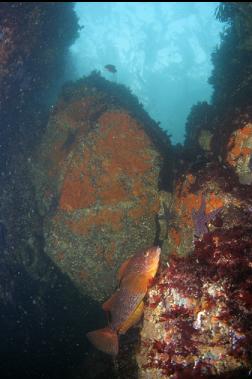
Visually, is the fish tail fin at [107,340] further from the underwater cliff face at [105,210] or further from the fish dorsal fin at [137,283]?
the fish dorsal fin at [137,283]

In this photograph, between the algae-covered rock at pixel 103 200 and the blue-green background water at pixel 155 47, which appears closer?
the algae-covered rock at pixel 103 200

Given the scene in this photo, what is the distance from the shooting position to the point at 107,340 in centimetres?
456

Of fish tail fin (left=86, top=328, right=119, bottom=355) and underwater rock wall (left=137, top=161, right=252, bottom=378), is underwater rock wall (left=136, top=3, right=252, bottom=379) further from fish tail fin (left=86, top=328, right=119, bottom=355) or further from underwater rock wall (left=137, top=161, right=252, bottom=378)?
fish tail fin (left=86, top=328, right=119, bottom=355)

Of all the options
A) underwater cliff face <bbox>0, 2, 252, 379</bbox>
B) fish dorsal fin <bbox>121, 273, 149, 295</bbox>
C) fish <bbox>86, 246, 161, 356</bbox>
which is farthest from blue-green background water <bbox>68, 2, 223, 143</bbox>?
fish dorsal fin <bbox>121, 273, 149, 295</bbox>

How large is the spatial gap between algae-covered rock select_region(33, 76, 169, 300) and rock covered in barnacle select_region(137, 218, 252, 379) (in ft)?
10.7

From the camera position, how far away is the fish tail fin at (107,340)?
179 inches

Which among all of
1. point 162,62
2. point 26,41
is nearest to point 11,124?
point 26,41

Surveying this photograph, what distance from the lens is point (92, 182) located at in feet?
24.1

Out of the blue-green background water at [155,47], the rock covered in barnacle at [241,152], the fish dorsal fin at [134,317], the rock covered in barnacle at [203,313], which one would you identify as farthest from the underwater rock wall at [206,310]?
the blue-green background water at [155,47]

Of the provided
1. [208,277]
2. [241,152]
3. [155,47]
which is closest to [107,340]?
[208,277]

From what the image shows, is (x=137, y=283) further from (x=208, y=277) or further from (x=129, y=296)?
(x=208, y=277)

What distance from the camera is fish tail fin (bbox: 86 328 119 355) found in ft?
14.9

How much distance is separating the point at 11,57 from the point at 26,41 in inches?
35.9

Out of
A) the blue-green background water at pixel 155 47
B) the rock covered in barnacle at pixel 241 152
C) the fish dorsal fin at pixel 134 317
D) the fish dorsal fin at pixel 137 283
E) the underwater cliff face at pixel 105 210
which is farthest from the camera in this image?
the blue-green background water at pixel 155 47
